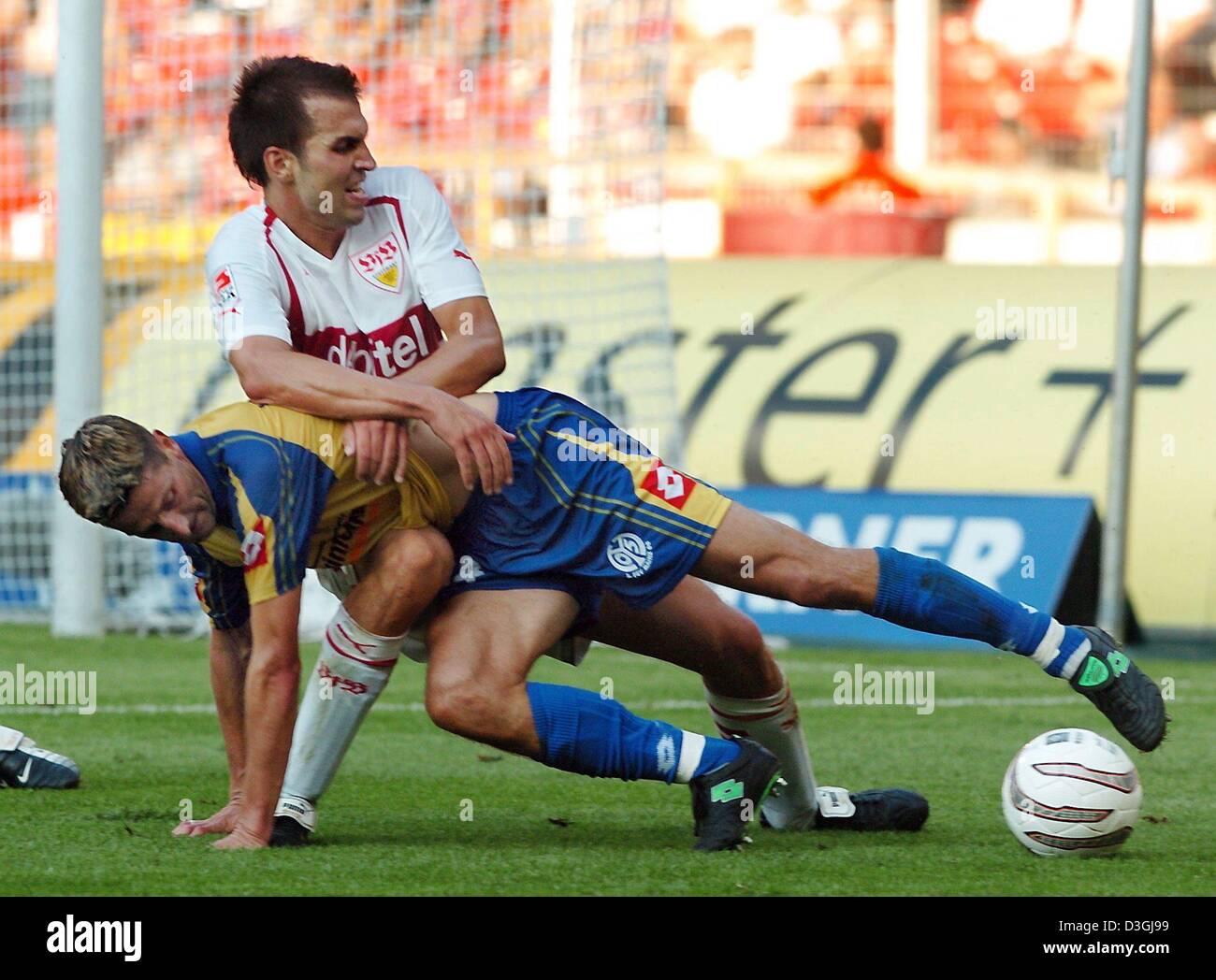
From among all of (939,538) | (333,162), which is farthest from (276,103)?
(939,538)

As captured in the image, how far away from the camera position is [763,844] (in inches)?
168

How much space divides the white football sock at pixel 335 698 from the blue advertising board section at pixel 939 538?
14.7ft

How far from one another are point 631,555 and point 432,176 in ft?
16.4

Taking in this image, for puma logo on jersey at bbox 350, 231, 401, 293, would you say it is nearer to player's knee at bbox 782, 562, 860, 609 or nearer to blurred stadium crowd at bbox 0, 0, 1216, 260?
player's knee at bbox 782, 562, 860, 609

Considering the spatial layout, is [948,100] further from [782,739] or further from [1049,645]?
[1049,645]

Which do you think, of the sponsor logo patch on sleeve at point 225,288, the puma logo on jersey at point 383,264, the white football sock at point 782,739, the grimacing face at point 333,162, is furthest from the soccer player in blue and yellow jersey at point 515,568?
the grimacing face at point 333,162

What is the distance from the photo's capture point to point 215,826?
4.34 meters

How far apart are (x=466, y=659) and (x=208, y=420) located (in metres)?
0.72

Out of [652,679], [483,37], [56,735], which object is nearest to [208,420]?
[56,735]

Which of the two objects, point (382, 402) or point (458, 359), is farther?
point (458, 359)

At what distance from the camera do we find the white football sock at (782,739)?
14.7 ft

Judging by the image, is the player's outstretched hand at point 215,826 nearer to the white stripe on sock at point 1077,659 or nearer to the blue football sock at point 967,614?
the blue football sock at point 967,614

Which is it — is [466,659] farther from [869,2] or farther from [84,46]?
[869,2]

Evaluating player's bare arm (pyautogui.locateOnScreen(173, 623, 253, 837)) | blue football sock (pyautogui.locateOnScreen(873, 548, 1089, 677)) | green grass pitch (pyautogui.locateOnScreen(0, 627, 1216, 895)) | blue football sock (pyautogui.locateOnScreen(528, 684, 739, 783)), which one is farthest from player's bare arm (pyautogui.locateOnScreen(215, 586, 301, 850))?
blue football sock (pyautogui.locateOnScreen(873, 548, 1089, 677))
